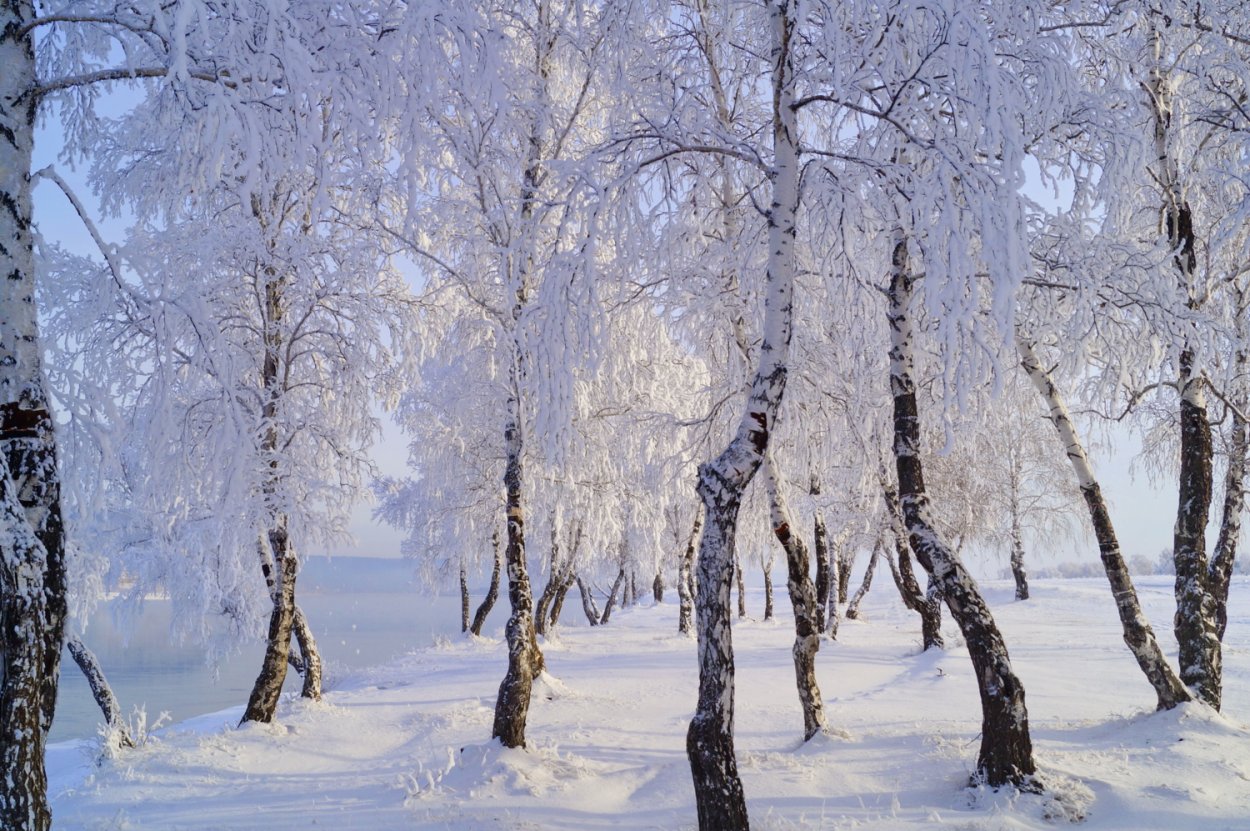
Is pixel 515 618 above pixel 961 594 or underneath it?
underneath

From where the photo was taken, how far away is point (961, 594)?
646 centimetres

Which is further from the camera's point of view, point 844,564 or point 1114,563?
point 844,564

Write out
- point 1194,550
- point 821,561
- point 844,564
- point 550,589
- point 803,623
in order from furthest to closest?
point 844,564, point 550,589, point 821,561, point 1194,550, point 803,623

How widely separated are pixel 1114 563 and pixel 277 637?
10.3m

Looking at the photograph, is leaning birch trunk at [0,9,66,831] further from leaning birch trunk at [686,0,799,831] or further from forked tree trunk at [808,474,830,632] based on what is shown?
forked tree trunk at [808,474,830,632]

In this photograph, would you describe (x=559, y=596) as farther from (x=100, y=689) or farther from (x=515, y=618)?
(x=515, y=618)

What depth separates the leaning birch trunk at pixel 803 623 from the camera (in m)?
8.04

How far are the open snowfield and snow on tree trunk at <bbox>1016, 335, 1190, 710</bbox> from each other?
11.4 inches

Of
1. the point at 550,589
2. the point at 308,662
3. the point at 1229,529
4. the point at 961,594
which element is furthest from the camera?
the point at 550,589

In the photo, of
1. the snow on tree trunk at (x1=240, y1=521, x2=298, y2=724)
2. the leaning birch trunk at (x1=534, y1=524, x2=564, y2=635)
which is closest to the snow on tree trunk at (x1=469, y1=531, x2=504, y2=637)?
the leaning birch trunk at (x1=534, y1=524, x2=564, y2=635)

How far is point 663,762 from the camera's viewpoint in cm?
782

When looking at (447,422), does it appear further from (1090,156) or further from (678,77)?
(1090,156)

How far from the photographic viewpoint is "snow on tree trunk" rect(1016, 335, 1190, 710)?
7.54 meters

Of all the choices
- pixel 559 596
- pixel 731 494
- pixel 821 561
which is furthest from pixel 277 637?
pixel 821 561
